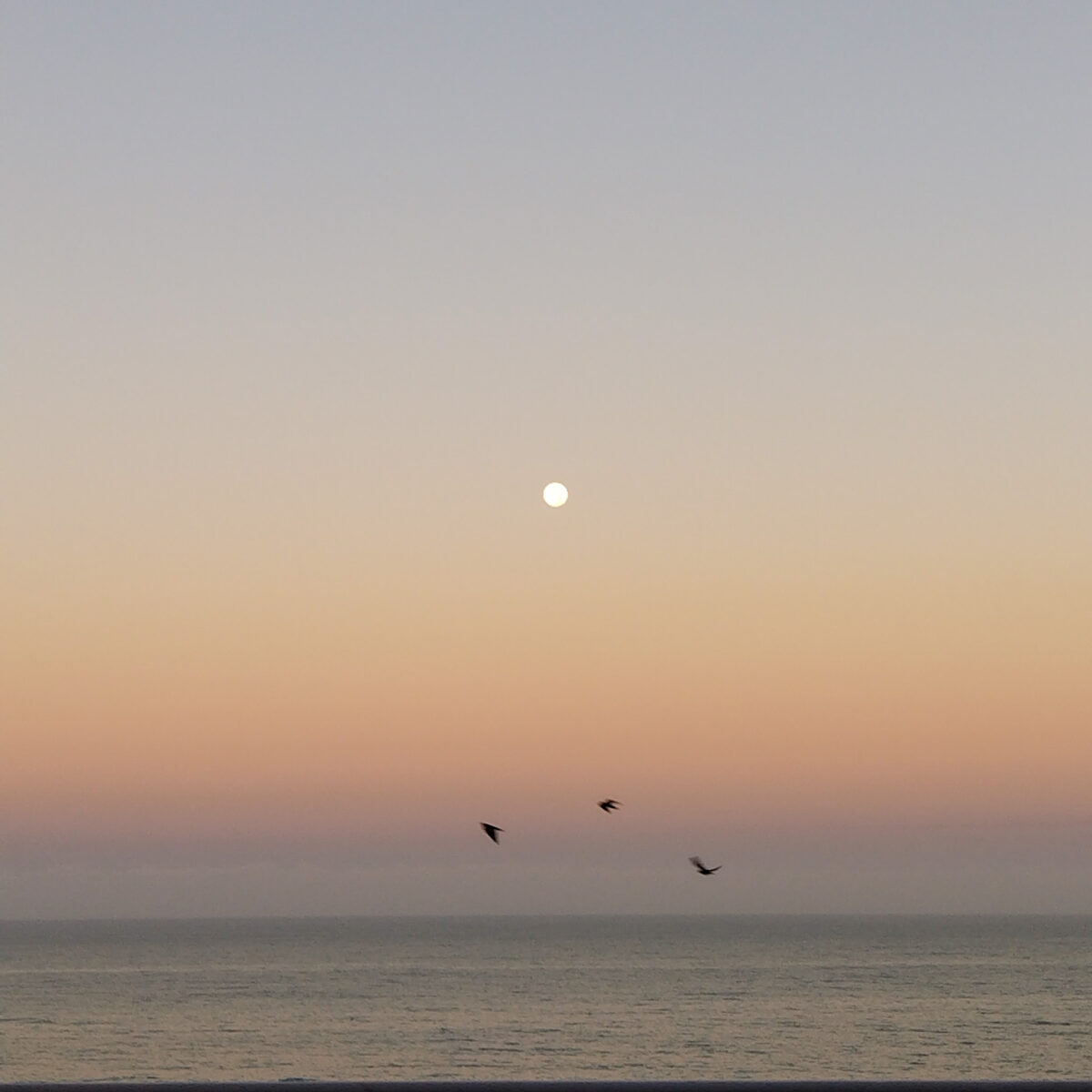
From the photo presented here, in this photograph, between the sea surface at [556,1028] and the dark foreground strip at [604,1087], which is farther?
the sea surface at [556,1028]

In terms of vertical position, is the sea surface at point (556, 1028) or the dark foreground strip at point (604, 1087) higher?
the sea surface at point (556, 1028)

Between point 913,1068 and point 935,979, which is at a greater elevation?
point 935,979

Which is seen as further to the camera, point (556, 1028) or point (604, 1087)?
point (556, 1028)

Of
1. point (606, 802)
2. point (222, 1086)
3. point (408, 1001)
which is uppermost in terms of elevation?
point (408, 1001)

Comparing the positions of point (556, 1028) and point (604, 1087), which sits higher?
point (556, 1028)

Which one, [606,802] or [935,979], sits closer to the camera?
[606,802]

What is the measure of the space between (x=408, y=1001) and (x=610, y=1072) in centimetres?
6768

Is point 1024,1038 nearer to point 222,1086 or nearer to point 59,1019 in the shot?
point 59,1019

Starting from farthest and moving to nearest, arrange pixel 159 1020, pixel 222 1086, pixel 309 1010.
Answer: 1. pixel 309 1010
2. pixel 159 1020
3. pixel 222 1086

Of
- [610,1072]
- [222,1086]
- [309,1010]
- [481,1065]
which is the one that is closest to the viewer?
[222,1086]

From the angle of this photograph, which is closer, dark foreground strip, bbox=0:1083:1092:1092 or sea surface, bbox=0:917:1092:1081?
dark foreground strip, bbox=0:1083:1092:1092

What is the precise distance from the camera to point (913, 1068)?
331 ft

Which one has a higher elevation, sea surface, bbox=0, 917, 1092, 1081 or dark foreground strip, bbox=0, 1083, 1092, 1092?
sea surface, bbox=0, 917, 1092, 1081

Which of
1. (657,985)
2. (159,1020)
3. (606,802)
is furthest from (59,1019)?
(606,802)
